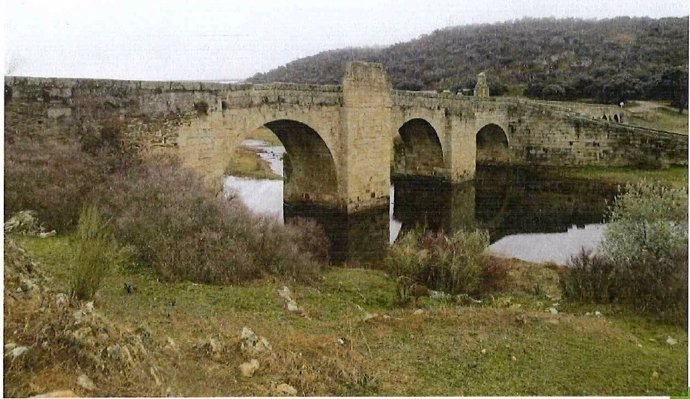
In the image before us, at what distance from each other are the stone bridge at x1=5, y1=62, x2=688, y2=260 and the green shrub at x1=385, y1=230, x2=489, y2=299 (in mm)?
4950

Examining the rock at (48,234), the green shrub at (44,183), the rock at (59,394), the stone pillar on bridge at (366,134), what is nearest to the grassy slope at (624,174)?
the stone pillar on bridge at (366,134)

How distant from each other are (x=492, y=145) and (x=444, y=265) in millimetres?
24199

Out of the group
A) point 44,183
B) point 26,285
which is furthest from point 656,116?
point 26,285

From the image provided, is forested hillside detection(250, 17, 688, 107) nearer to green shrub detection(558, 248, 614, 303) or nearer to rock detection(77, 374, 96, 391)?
green shrub detection(558, 248, 614, 303)

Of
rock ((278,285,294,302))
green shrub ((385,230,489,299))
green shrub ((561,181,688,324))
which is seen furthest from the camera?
Answer: green shrub ((385,230,489,299))

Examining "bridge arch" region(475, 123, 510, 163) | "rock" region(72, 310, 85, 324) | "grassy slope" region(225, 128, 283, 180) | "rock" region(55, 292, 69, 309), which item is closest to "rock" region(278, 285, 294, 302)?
"rock" region(55, 292, 69, 309)

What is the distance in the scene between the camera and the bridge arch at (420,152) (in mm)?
26141

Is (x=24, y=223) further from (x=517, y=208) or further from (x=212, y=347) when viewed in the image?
(x=517, y=208)

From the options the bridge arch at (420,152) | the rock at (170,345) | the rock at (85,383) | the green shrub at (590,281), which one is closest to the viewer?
the rock at (85,383)

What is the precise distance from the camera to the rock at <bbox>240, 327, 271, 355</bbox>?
20.2 feet

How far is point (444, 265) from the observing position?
1113cm

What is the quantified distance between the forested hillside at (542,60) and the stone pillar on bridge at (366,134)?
18.0 m

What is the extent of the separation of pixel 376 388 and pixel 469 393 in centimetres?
91

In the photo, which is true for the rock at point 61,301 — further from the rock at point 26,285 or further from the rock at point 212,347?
the rock at point 212,347
